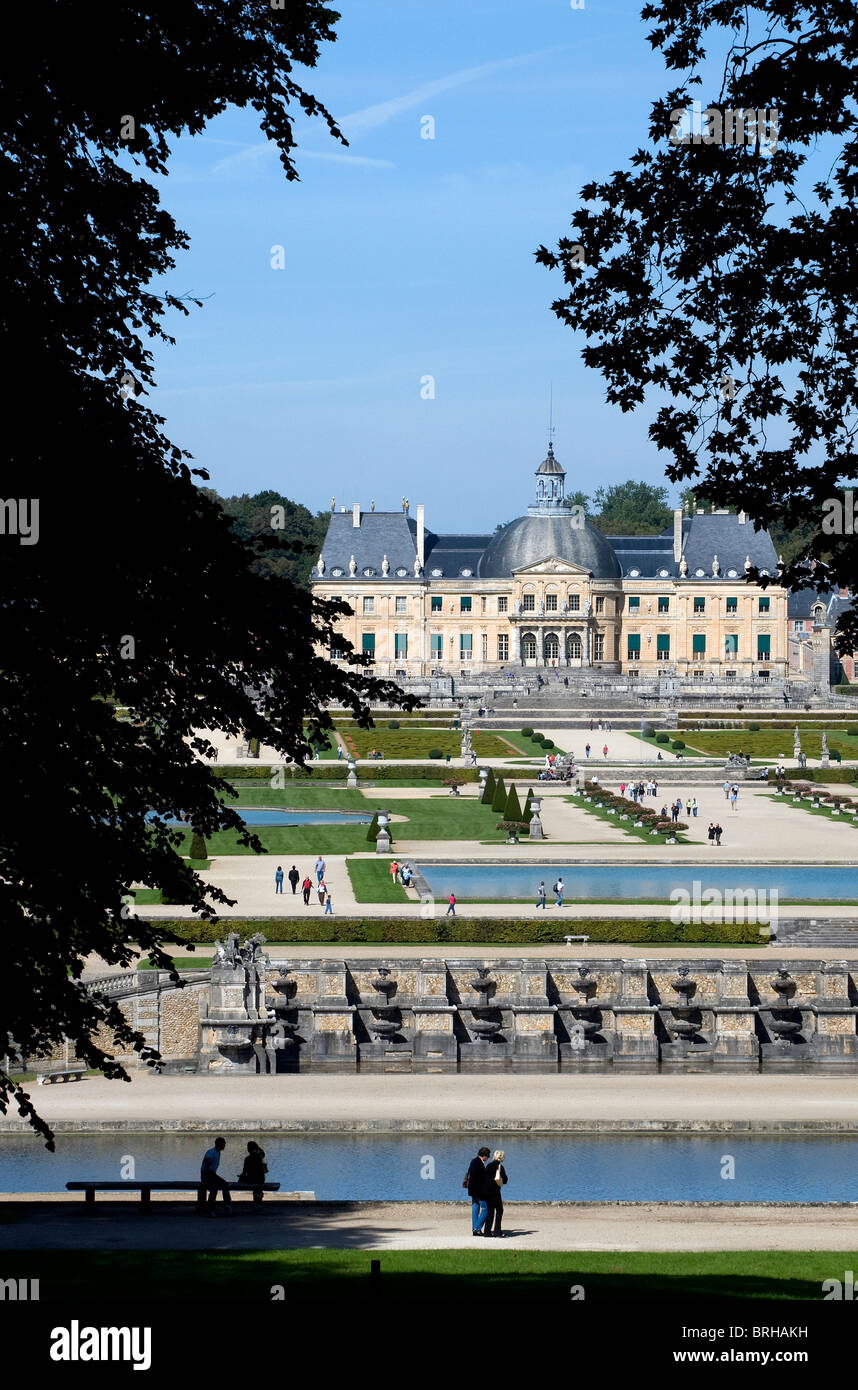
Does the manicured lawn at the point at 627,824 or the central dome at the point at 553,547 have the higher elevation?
the central dome at the point at 553,547

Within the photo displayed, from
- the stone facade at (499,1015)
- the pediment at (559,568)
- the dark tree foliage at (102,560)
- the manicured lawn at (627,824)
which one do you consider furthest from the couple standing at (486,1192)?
the pediment at (559,568)

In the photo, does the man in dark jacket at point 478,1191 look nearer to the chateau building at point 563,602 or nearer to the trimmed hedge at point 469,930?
the trimmed hedge at point 469,930

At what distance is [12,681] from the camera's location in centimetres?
1289

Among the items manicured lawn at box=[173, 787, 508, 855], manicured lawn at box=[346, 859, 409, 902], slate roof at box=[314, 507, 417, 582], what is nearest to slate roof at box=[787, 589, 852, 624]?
slate roof at box=[314, 507, 417, 582]

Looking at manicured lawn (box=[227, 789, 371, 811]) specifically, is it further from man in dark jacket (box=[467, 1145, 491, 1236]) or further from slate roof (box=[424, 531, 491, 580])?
slate roof (box=[424, 531, 491, 580])

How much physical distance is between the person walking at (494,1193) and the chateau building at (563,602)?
94.5m

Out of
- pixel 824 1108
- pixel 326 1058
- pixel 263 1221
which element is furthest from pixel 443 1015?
pixel 263 1221

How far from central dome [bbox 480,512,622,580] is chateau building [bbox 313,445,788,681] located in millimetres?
80

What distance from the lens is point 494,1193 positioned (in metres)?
18.2

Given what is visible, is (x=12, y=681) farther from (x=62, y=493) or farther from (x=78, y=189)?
(x=78, y=189)

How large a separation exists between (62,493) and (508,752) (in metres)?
62.7

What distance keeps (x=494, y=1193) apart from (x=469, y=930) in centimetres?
1697

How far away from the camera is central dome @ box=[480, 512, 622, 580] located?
116 meters

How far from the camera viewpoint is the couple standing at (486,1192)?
59.7 ft
